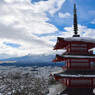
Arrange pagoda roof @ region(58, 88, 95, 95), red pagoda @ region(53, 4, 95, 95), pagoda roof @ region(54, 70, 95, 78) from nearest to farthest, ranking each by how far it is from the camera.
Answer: pagoda roof @ region(54, 70, 95, 78), red pagoda @ region(53, 4, 95, 95), pagoda roof @ region(58, 88, 95, 95)

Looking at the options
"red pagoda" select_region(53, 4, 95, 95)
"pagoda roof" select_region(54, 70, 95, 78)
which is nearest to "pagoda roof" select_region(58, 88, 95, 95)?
"red pagoda" select_region(53, 4, 95, 95)

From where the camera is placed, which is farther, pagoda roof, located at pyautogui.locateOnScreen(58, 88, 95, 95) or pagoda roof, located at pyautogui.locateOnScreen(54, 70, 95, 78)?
pagoda roof, located at pyautogui.locateOnScreen(58, 88, 95, 95)

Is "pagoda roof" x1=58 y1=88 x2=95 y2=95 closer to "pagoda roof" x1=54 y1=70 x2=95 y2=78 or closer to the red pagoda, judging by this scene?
the red pagoda

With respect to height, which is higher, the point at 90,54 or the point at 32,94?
the point at 90,54

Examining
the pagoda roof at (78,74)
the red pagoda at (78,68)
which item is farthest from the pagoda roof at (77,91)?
the pagoda roof at (78,74)

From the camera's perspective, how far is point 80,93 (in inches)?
518

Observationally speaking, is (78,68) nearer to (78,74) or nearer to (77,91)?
(78,74)

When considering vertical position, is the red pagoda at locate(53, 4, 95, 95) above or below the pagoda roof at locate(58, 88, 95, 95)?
above

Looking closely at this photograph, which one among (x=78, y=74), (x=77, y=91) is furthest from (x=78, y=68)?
(x=77, y=91)

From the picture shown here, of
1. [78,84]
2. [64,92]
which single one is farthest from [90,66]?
[64,92]

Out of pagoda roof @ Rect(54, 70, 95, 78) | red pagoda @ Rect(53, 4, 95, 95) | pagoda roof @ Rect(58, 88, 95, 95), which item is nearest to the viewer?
pagoda roof @ Rect(54, 70, 95, 78)

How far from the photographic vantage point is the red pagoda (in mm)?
13047

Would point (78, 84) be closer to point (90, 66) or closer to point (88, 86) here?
point (88, 86)

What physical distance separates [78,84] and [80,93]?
968mm
